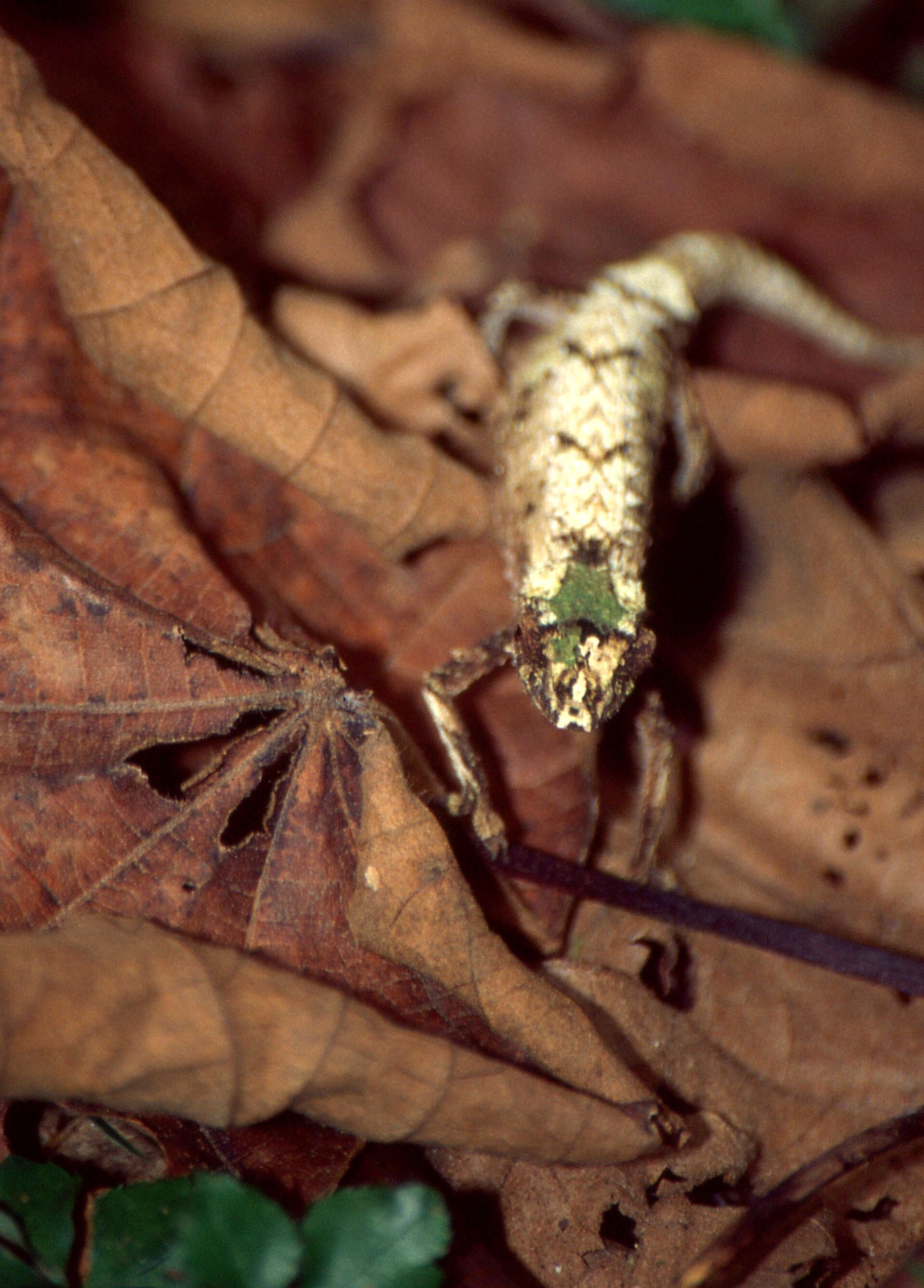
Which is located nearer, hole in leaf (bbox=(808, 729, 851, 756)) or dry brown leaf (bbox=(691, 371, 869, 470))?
hole in leaf (bbox=(808, 729, 851, 756))

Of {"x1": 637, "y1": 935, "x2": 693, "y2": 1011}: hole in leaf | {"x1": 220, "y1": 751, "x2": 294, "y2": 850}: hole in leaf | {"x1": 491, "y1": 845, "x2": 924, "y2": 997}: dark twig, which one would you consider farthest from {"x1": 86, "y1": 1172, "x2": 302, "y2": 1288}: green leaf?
{"x1": 637, "y1": 935, "x2": 693, "y2": 1011}: hole in leaf

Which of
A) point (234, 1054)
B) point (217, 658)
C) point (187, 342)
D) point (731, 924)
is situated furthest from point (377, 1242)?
point (187, 342)

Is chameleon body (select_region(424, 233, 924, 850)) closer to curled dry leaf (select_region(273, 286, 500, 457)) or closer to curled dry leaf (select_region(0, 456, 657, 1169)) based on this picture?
curled dry leaf (select_region(273, 286, 500, 457))

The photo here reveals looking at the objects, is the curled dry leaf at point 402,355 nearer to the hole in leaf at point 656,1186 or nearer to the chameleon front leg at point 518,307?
the chameleon front leg at point 518,307

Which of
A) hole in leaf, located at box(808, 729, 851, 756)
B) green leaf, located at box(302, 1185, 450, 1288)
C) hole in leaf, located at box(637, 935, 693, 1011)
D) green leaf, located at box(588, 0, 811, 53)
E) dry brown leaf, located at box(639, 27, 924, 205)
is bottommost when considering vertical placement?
green leaf, located at box(302, 1185, 450, 1288)

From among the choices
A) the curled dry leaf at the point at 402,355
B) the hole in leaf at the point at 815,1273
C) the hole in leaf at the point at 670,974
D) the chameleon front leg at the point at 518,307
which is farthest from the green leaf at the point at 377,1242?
the chameleon front leg at the point at 518,307

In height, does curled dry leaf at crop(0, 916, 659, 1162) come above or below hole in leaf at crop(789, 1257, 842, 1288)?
above
